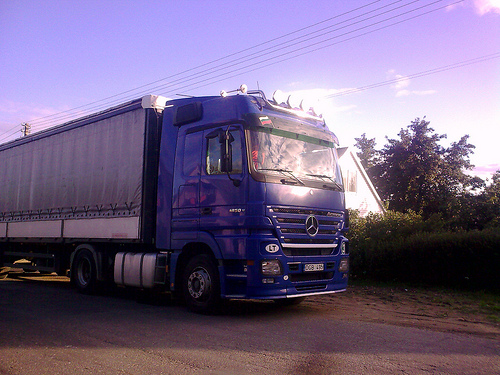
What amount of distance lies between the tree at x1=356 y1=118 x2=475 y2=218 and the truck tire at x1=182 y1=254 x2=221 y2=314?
28.8m

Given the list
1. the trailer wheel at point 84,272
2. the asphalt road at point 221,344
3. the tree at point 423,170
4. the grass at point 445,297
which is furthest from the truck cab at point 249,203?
the tree at point 423,170

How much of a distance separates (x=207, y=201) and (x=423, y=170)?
29.9 meters

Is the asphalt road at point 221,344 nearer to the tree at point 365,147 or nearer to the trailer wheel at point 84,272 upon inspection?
the trailer wheel at point 84,272

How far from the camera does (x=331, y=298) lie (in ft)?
34.9

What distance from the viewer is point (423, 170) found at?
3472 cm

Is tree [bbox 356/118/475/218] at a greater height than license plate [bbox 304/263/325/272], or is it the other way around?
tree [bbox 356/118/475/218]

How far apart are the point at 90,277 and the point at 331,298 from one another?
5.36 meters

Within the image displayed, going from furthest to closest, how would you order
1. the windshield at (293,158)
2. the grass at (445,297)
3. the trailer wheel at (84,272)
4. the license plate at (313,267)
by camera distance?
the trailer wheel at (84,272) < the grass at (445,297) < the license plate at (313,267) < the windshield at (293,158)

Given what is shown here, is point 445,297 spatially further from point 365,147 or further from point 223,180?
point 365,147

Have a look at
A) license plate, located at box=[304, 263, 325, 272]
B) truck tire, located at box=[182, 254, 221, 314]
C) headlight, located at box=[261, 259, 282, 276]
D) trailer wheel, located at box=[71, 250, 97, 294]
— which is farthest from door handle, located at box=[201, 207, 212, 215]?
trailer wheel, located at box=[71, 250, 97, 294]

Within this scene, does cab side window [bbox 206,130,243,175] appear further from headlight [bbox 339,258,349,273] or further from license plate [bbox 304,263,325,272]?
headlight [bbox 339,258,349,273]

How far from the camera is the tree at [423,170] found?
114ft

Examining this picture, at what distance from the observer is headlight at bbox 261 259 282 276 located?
7220 millimetres

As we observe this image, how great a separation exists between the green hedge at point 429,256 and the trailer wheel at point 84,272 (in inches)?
299
